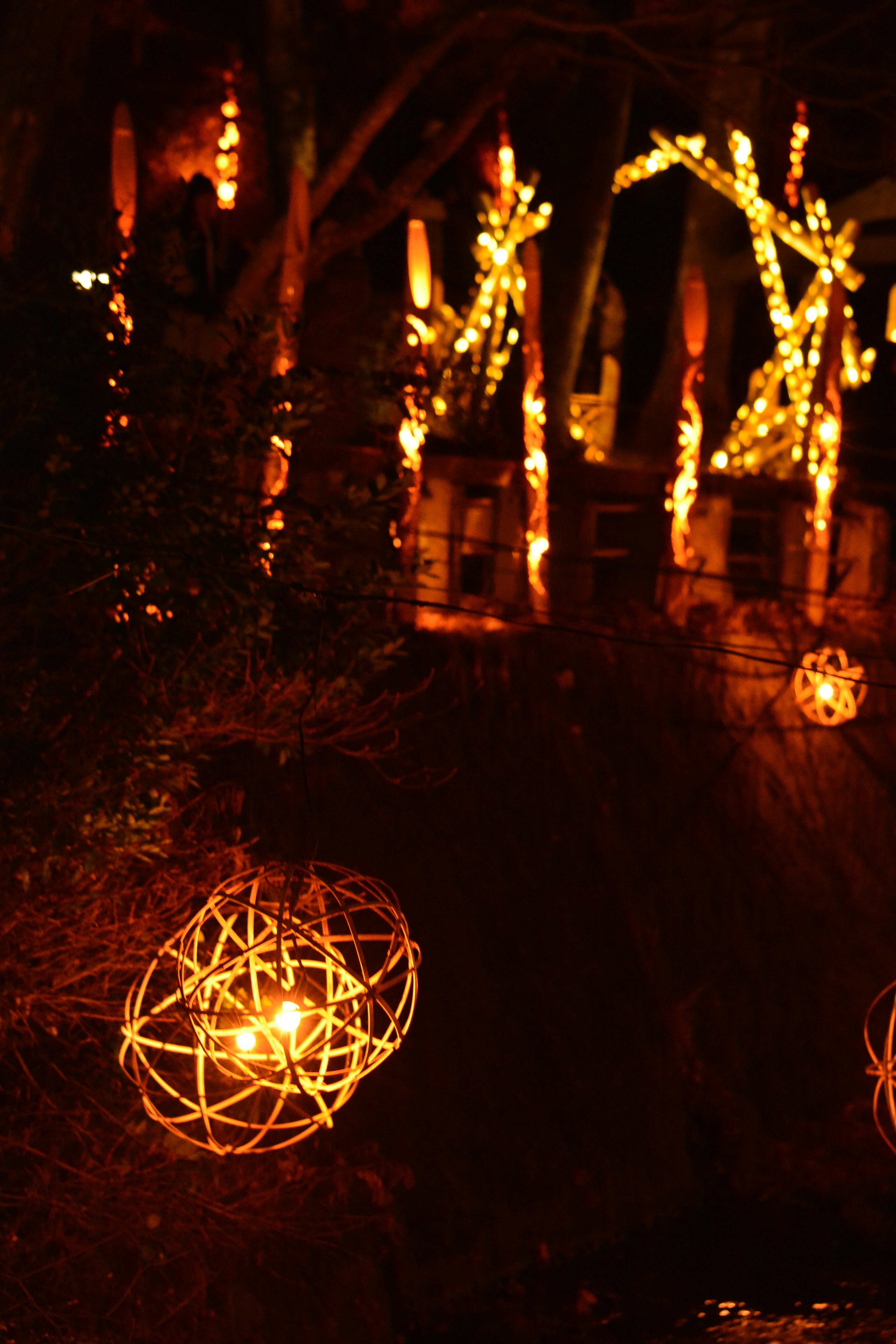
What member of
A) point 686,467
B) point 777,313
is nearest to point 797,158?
point 777,313

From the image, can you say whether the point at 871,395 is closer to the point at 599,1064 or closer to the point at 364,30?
the point at 364,30

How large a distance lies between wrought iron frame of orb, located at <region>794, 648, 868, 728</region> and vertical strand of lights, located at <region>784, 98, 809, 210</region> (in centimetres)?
494

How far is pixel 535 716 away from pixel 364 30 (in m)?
6.22

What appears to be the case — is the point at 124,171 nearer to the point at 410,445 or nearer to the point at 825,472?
the point at 410,445

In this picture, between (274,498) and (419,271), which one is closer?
(274,498)

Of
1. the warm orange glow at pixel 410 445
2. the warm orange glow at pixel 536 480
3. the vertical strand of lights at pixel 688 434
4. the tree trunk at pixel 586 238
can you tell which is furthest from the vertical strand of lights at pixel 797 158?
the warm orange glow at pixel 410 445

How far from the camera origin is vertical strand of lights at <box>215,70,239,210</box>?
10898mm

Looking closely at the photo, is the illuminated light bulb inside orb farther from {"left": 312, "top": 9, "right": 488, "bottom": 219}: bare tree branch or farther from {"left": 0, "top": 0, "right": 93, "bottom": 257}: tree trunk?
{"left": 312, "top": 9, "right": 488, "bottom": 219}: bare tree branch

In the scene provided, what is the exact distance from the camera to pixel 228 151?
10.9 metres

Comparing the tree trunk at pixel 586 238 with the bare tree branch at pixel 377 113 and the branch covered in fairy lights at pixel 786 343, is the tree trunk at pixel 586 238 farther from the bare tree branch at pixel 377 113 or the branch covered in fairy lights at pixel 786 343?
the bare tree branch at pixel 377 113

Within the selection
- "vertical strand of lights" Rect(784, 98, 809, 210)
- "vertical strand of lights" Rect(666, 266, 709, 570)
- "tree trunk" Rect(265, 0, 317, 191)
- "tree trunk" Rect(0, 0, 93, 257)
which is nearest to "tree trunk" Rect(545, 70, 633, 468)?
"vertical strand of lights" Rect(666, 266, 709, 570)

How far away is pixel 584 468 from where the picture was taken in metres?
10.7

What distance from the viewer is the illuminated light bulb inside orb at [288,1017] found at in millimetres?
4125

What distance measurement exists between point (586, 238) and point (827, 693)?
4.65 m
